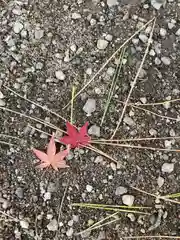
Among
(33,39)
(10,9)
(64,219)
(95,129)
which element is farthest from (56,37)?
(64,219)

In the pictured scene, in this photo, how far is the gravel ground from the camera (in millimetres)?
2180

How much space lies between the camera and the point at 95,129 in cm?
227

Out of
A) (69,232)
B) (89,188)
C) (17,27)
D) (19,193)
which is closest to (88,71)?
(17,27)

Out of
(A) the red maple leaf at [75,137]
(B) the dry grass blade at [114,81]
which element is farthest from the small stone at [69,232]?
(B) the dry grass blade at [114,81]

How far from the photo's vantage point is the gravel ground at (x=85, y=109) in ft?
7.15

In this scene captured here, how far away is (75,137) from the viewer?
224 cm

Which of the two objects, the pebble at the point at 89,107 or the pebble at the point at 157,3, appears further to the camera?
the pebble at the point at 157,3

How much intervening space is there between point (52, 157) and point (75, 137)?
145 mm

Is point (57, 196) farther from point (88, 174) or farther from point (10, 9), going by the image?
point (10, 9)

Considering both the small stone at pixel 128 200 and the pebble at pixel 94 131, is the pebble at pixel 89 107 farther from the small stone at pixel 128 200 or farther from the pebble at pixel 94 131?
the small stone at pixel 128 200

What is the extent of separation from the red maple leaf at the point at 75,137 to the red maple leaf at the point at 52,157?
0.15 ft

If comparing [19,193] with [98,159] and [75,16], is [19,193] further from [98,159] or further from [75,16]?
[75,16]

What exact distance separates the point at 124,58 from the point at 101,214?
78cm

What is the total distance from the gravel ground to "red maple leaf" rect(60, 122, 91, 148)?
0.04m
